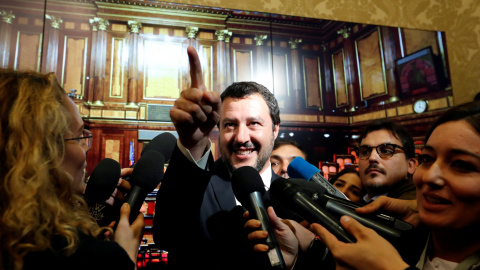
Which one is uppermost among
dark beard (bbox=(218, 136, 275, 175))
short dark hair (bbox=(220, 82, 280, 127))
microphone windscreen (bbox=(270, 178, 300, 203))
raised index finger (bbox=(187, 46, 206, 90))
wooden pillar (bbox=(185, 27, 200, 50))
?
wooden pillar (bbox=(185, 27, 200, 50))

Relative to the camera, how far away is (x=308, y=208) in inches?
27.2

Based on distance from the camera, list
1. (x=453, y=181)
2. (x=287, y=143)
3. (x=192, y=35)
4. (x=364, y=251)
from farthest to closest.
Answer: (x=287, y=143) < (x=192, y=35) < (x=453, y=181) < (x=364, y=251)

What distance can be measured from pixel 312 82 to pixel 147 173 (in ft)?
5.86

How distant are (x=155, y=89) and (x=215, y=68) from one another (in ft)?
1.42

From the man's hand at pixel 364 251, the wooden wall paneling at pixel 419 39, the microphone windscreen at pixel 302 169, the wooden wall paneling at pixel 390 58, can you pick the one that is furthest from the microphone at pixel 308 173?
the wooden wall paneling at pixel 419 39

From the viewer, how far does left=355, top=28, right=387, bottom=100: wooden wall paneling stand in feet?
8.00

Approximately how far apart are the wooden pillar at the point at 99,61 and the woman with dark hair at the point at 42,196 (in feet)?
3.76

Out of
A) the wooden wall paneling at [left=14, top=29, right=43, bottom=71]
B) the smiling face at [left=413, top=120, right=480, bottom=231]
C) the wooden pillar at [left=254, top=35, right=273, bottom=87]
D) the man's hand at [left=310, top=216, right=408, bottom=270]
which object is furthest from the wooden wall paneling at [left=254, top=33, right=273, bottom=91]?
the man's hand at [left=310, top=216, right=408, bottom=270]

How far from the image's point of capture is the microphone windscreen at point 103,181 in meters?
0.87

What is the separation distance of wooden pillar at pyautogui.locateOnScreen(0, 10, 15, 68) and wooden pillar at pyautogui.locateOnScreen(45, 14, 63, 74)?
0.19m

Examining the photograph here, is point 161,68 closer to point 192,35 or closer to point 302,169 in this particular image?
point 192,35

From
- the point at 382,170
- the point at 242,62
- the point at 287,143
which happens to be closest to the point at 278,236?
the point at 382,170

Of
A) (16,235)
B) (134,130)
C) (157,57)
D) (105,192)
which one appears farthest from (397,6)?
(16,235)

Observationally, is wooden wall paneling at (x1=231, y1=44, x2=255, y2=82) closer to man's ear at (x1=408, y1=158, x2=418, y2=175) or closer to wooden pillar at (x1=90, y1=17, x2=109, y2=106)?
wooden pillar at (x1=90, y1=17, x2=109, y2=106)
